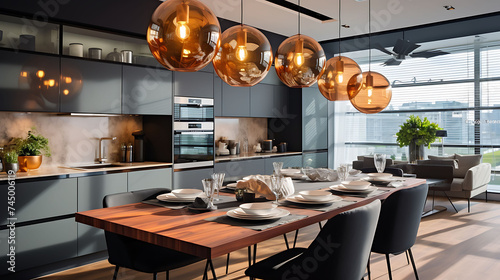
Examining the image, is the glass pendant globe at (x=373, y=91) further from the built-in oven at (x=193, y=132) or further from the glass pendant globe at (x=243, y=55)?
the built-in oven at (x=193, y=132)

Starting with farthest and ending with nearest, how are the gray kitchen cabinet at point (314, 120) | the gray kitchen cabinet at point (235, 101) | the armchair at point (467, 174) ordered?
the gray kitchen cabinet at point (314, 120)
the armchair at point (467, 174)
the gray kitchen cabinet at point (235, 101)

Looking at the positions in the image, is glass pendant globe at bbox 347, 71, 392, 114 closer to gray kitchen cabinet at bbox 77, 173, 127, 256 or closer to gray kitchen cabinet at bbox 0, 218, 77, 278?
gray kitchen cabinet at bbox 77, 173, 127, 256

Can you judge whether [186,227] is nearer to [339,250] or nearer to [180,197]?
[180,197]

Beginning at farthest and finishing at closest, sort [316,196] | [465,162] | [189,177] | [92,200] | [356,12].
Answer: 1. [465,162]
2. [356,12]
3. [189,177]
4. [92,200]
5. [316,196]

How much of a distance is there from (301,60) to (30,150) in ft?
7.86

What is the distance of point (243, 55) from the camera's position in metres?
2.29

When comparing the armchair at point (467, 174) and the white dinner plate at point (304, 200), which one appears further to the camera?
the armchair at point (467, 174)

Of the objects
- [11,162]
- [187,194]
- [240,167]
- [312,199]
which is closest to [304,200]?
[312,199]

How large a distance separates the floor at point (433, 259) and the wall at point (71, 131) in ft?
3.68

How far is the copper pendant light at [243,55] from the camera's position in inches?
90.0

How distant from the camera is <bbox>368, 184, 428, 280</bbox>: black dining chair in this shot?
2.42m

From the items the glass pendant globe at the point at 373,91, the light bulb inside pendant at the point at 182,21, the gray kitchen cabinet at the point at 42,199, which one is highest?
the light bulb inside pendant at the point at 182,21

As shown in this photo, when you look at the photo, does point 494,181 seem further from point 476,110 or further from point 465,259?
point 465,259

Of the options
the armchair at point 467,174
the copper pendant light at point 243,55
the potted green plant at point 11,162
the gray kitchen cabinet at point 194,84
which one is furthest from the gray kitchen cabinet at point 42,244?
the armchair at point 467,174
